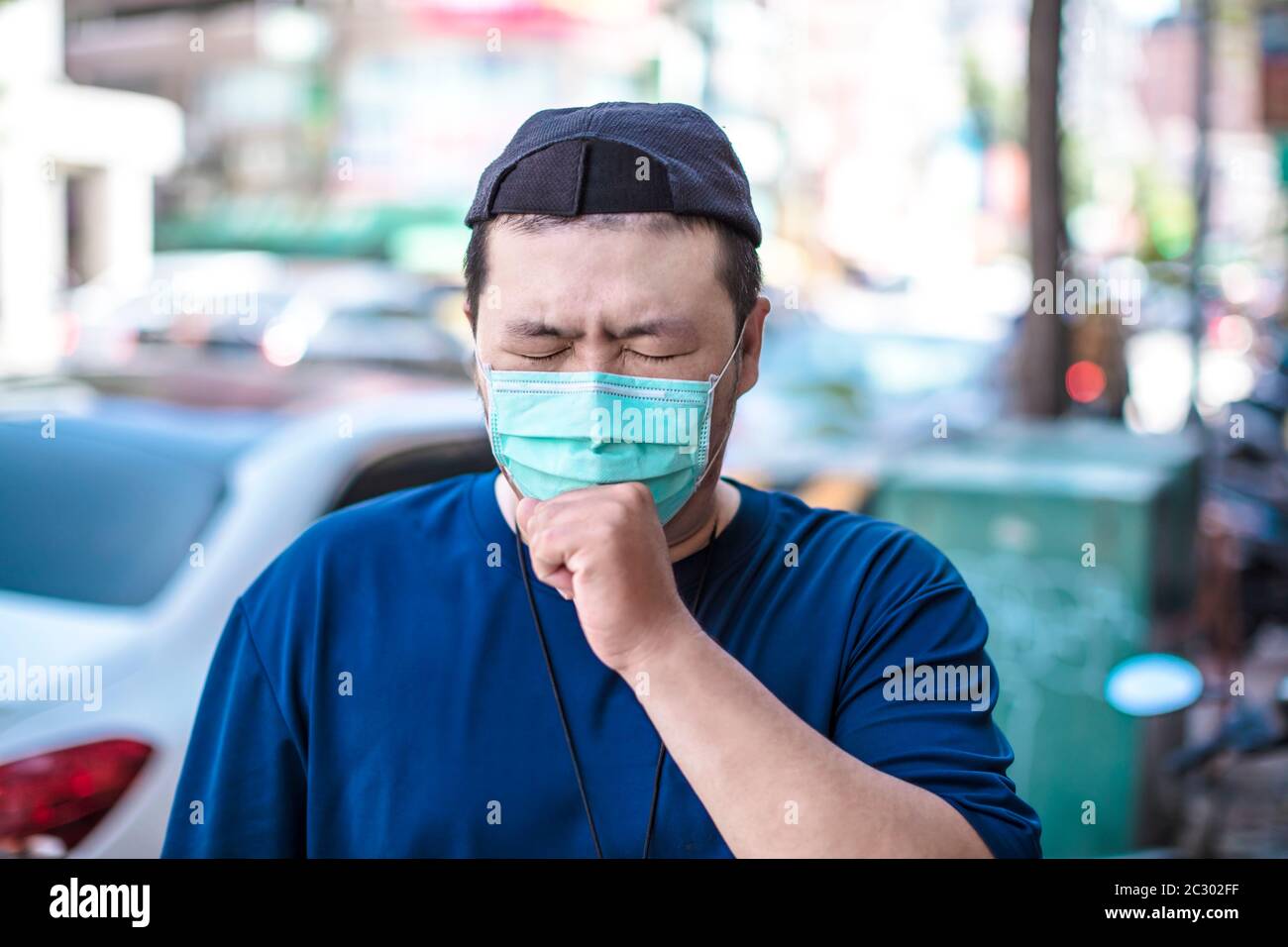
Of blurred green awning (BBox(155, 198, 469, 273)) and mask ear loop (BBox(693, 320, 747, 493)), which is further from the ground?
blurred green awning (BBox(155, 198, 469, 273))

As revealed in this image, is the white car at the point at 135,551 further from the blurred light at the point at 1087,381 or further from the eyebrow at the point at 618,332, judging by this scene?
the blurred light at the point at 1087,381

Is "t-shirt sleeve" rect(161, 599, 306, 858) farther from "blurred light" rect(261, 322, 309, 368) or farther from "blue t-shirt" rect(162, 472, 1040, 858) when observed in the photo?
"blurred light" rect(261, 322, 309, 368)

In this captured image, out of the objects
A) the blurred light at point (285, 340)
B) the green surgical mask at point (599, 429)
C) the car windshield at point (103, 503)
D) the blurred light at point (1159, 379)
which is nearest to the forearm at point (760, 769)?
the green surgical mask at point (599, 429)

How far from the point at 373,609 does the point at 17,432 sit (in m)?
1.99

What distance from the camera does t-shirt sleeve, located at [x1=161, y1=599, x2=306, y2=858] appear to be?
1458 mm

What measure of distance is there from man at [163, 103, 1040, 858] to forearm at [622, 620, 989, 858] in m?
0.01

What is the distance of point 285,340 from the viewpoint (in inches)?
433

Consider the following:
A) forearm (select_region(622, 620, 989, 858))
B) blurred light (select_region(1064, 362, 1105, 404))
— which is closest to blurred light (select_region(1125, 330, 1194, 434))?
blurred light (select_region(1064, 362, 1105, 404))

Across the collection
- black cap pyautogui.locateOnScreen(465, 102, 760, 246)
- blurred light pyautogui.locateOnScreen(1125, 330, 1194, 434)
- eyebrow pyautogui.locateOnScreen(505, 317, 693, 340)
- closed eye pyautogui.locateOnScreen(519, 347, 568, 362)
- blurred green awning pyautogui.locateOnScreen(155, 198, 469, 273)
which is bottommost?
blurred light pyautogui.locateOnScreen(1125, 330, 1194, 434)

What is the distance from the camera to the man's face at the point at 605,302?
54.3 inches

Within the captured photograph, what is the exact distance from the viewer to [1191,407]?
7.71 m

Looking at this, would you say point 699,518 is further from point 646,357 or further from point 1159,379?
point 1159,379
